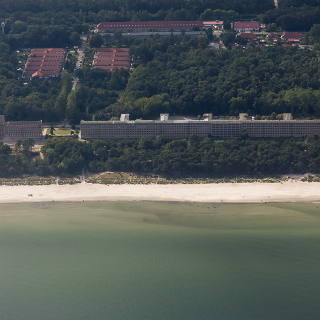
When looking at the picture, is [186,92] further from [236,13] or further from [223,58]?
[236,13]

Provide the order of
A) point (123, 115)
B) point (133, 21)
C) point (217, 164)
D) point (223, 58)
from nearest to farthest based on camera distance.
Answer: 1. point (217, 164)
2. point (123, 115)
3. point (223, 58)
4. point (133, 21)

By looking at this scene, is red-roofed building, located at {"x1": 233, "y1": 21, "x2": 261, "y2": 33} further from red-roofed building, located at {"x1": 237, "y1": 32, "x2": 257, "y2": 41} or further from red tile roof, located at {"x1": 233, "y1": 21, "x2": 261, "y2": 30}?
red-roofed building, located at {"x1": 237, "y1": 32, "x2": 257, "y2": 41}

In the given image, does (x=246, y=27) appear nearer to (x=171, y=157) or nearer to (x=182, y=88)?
(x=182, y=88)

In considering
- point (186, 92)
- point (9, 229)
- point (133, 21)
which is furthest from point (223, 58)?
point (9, 229)

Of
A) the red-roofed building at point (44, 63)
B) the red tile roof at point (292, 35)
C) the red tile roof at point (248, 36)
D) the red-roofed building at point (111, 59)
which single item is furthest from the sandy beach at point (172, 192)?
the red tile roof at point (292, 35)

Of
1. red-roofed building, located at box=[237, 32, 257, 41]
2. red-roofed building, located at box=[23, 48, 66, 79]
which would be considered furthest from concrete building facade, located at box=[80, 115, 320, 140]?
red-roofed building, located at box=[237, 32, 257, 41]

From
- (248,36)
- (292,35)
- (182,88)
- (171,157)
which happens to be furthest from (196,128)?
(292,35)
